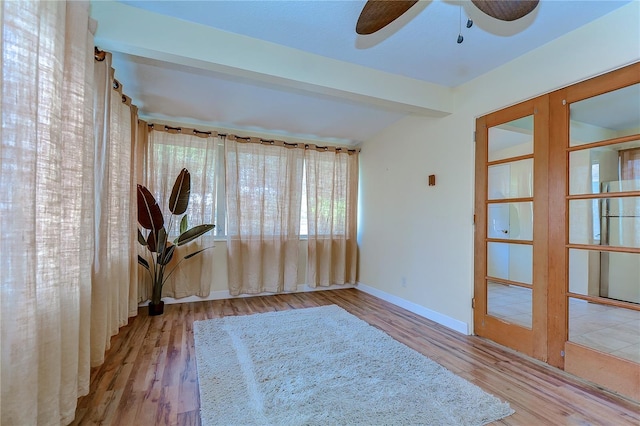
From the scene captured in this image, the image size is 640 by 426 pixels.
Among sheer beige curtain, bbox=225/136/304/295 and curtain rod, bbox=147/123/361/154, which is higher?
curtain rod, bbox=147/123/361/154

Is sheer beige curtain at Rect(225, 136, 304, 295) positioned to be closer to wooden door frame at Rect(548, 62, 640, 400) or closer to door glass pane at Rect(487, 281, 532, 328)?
door glass pane at Rect(487, 281, 532, 328)

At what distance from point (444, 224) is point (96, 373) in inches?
134

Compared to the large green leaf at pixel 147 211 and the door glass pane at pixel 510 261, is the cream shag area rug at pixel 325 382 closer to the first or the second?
the door glass pane at pixel 510 261

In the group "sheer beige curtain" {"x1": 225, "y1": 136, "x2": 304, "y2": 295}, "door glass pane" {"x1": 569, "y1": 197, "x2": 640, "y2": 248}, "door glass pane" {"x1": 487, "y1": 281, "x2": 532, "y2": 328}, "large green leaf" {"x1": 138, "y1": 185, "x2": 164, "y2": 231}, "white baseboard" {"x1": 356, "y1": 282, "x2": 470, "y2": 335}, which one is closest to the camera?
"door glass pane" {"x1": 569, "y1": 197, "x2": 640, "y2": 248}

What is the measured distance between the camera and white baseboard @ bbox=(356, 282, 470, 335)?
2943 millimetres

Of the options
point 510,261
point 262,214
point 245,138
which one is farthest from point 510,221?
point 245,138

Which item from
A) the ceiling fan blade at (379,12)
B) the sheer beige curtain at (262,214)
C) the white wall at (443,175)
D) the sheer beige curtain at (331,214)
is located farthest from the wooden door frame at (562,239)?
the sheer beige curtain at (262,214)

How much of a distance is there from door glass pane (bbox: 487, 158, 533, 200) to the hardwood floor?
142 cm

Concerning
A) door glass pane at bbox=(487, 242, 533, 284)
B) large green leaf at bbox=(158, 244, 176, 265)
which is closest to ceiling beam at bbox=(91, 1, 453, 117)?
door glass pane at bbox=(487, 242, 533, 284)

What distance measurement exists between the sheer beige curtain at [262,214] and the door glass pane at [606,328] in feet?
10.6

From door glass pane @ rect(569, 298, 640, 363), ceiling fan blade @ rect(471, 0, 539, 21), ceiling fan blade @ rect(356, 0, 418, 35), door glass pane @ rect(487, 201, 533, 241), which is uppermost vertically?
ceiling fan blade @ rect(356, 0, 418, 35)

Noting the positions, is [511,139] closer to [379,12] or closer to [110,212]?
[379,12]

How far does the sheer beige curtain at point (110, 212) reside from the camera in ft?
6.59

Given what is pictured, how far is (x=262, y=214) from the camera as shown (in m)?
4.19
